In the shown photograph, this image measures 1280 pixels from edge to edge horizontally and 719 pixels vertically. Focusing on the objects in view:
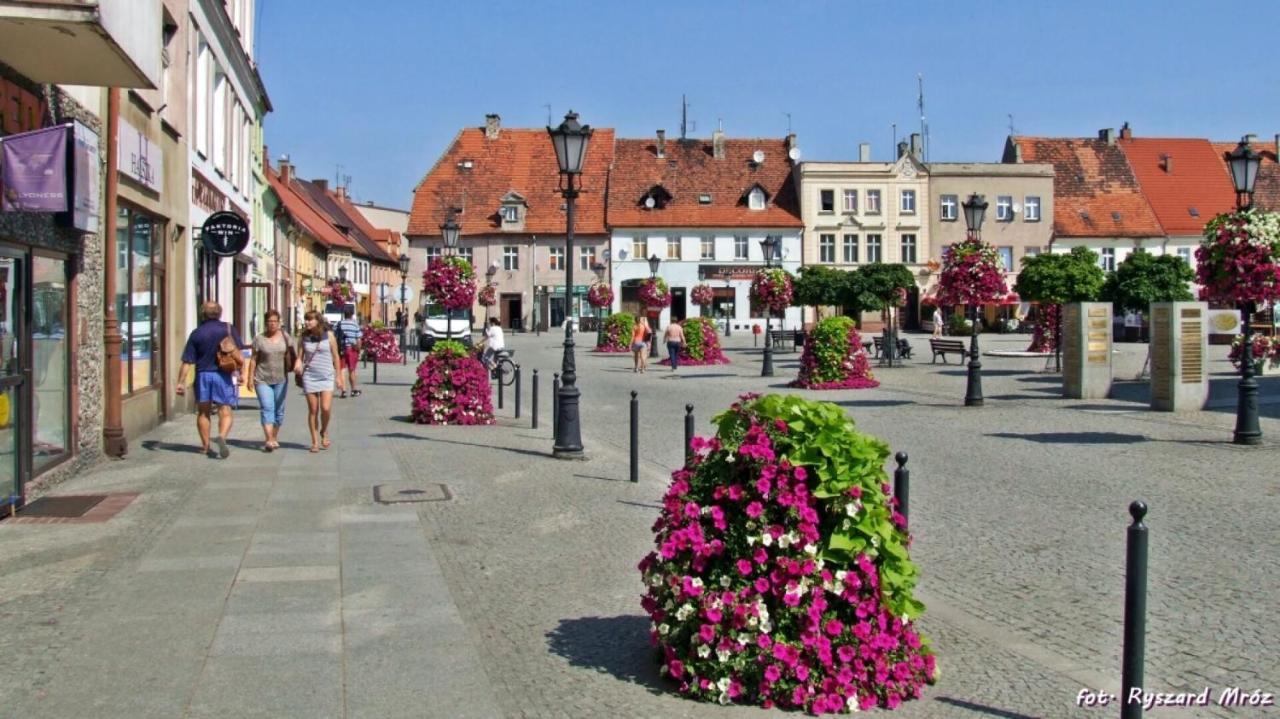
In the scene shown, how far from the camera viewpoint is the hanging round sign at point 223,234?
17672 mm

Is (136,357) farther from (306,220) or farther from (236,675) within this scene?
(306,220)

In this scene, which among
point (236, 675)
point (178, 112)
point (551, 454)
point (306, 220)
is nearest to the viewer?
point (236, 675)

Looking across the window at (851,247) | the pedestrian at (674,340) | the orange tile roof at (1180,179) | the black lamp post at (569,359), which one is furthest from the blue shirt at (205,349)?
the orange tile roof at (1180,179)

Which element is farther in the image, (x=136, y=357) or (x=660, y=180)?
(x=660, y=180)

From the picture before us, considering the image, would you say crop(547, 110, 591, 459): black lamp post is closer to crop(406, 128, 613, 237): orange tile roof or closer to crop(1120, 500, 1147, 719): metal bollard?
crop(1120, 500, 1147, 719): metal bollard

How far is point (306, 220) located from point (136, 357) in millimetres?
48873

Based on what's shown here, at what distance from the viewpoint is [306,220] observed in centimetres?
6319

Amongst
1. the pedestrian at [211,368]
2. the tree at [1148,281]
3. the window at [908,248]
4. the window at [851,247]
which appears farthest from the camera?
the window at [851,247]

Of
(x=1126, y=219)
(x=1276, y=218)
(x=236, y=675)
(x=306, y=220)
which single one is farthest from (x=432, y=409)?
(x=1126, y=219)

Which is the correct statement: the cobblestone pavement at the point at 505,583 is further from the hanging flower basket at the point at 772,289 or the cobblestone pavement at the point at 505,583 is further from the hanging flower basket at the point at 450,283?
the hanging flower basket at the point at 772,289

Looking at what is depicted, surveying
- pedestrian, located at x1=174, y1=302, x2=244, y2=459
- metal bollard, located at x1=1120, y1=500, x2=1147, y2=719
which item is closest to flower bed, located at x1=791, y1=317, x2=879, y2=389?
pedestrian, located at x1=174, y1=302, x2=244, y2=459

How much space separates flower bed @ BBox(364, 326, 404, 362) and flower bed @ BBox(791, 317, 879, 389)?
13.0 meters

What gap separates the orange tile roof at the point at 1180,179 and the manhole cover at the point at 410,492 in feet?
241

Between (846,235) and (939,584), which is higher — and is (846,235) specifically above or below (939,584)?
above
